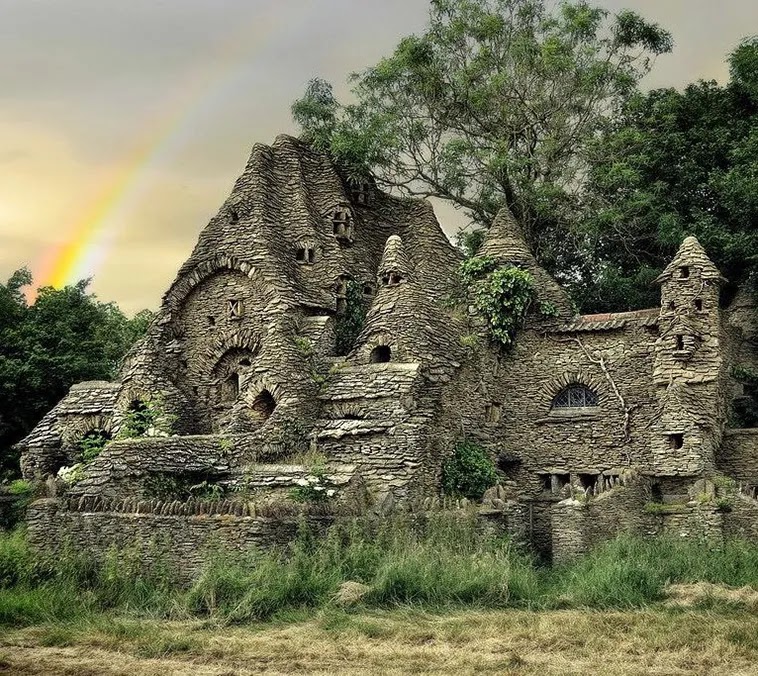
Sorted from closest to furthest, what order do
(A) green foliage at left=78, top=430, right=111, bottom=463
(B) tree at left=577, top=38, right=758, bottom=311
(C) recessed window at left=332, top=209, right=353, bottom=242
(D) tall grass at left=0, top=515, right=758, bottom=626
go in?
1. (D) tall grass at left=0, top=515, right=758, bottom=626
2. (A) green foliage at left=78, top=430, right=111, bottom=463
3. (C) recessed window at left=332, top=209, right=353, bottom=242
4. (B) tree at left=577, top=38, right=758, bottom=311

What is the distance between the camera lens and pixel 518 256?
2442 centimetres

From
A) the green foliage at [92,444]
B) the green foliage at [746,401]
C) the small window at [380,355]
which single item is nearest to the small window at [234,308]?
the small window at [380,355]

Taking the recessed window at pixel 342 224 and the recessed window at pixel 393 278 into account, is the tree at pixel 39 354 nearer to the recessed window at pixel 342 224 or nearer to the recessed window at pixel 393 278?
the recessed window at pixel 342 224

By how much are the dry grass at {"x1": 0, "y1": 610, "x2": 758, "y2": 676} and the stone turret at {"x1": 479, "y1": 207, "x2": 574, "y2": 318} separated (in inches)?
457

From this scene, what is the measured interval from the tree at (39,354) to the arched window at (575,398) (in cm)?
1619

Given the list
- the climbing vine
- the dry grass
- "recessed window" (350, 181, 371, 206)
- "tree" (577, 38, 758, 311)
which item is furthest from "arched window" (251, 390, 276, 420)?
"tree" (577, 38, 758, 311)

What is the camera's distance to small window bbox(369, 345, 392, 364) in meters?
22.1

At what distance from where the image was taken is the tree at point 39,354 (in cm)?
2981

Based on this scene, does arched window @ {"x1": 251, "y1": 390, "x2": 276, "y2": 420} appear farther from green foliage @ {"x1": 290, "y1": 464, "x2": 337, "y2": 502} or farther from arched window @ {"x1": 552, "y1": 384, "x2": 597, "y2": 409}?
arched window @ {"x1": 552, "y1": 384, "x2": 597, "y2": 409}

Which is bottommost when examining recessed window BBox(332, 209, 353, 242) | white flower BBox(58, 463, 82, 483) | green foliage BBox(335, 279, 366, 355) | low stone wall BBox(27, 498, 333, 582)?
low stone wall BBox(27, 498, 333, 582)

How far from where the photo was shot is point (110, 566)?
1506 centimetres

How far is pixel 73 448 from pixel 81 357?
8.11 meters

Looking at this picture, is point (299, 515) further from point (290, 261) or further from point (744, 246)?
point (744, 246)

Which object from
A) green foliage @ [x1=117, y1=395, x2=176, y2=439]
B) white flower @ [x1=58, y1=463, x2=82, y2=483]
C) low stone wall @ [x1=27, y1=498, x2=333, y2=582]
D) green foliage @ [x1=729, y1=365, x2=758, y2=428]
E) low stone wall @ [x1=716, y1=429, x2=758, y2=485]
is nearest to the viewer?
low stone wall @ [x1=27, y1=498, x2=333, y2=582]
